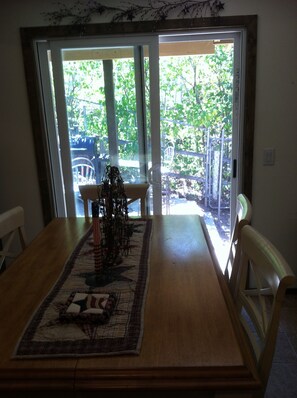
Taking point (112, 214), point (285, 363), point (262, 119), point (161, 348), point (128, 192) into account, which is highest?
point (262, 119)

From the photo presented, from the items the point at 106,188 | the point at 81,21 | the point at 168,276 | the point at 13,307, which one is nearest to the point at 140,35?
the point at 81,21

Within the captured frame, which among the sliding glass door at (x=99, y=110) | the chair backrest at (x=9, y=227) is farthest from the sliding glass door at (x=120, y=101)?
the chair backrest at (x=9, y=227)

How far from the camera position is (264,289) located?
1.06m

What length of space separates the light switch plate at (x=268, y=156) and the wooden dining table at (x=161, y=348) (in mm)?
1386

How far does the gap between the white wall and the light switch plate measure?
0.11 ft

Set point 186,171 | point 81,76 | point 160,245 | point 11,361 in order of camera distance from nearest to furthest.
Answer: point 11,361, point 160,245, point 81,76, point 186,171

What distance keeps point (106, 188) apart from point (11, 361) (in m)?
0.66

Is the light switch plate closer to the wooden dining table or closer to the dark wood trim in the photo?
the dark wood trim

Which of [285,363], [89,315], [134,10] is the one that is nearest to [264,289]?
[89,315]

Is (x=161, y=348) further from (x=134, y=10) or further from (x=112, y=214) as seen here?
(x=134, y=10)

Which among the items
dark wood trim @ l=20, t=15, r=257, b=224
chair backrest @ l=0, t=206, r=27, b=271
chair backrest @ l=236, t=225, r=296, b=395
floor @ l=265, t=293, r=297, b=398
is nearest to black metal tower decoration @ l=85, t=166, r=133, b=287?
chair backrest @ l=236, t=225, r=296, b=395

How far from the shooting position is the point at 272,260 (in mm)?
932

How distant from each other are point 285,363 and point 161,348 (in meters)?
1.42

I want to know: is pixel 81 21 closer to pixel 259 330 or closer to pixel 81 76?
pixel 81 76
